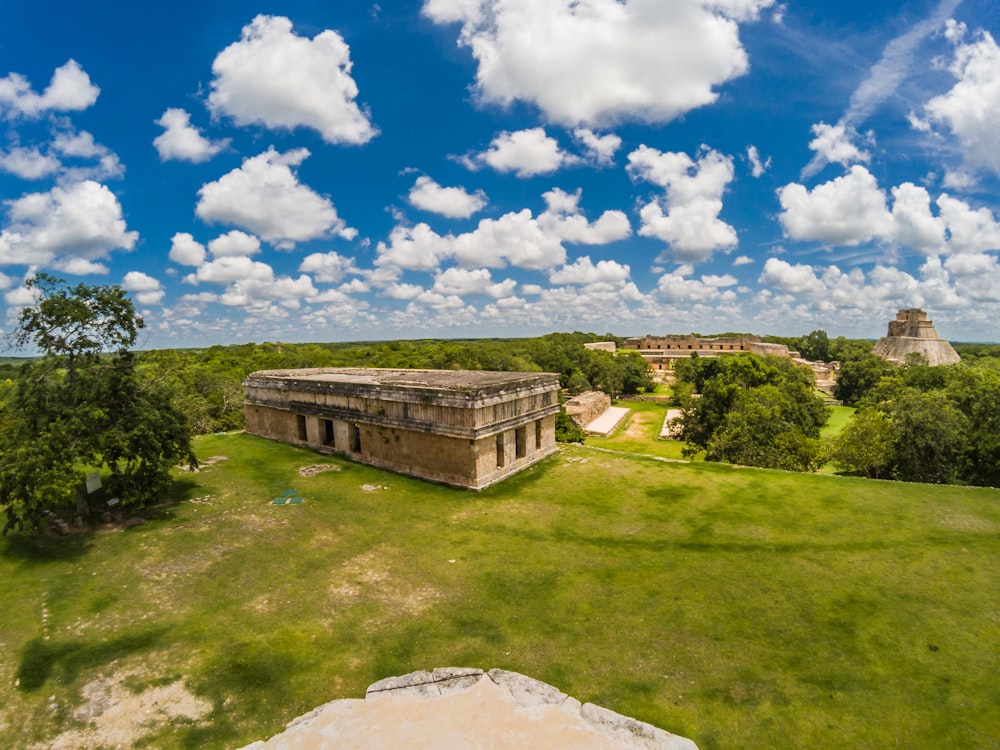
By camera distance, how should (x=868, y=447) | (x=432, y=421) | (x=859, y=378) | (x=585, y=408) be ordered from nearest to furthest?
(x=432, y=421), (x=868, y=447), (x=585, y=408), (x=859, y=378)

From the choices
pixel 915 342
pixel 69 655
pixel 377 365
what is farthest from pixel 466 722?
pixel 915 342

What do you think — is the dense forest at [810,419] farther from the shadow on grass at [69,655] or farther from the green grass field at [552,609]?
the shadow on grass at [69,655]

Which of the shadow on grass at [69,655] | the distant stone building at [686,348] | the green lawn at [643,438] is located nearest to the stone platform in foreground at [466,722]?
Answer: the shadow on grass at [69,655]

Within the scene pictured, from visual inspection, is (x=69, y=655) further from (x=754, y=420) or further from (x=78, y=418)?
(x=754, y=420)

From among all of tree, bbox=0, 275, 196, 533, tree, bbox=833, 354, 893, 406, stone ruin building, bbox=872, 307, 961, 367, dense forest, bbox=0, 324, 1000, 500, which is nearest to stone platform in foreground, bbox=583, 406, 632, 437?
dense forest, bbox=0, 324, 1000, 500

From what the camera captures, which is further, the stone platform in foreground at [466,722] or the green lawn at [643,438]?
the green lawn at [643,438]
